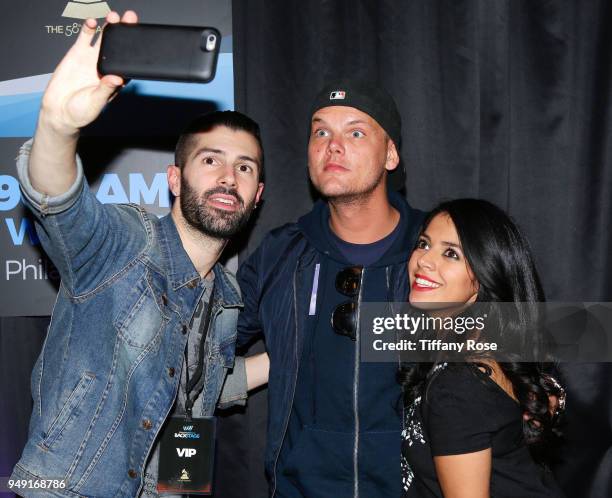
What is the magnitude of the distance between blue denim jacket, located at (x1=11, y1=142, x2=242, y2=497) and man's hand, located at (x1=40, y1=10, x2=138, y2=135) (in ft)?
0.83

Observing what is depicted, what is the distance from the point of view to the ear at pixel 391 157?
2078 mm

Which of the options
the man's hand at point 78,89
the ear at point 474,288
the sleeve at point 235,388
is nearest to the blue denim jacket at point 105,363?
the man's hand at point 78,89

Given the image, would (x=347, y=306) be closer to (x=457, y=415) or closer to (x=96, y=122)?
(x=457, y=415)

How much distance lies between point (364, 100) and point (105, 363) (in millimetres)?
1144

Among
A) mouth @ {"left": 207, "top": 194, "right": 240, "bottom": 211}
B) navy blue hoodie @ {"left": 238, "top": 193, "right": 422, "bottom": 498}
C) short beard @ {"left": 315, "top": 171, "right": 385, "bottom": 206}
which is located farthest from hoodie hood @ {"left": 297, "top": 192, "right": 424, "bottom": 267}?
mouth @ {"left": 207, "top": 194, "right": 240, "bottom": 211}

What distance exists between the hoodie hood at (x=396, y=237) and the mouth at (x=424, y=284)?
0.70 ft

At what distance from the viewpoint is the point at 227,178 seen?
1830 mm

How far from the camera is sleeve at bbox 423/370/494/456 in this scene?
136 cm

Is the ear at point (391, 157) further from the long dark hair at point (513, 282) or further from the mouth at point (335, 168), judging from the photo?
the long dark hair at point (513, 282)

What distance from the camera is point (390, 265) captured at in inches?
75.4

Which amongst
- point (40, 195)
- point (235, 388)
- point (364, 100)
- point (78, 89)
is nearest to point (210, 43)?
point (78, 89)

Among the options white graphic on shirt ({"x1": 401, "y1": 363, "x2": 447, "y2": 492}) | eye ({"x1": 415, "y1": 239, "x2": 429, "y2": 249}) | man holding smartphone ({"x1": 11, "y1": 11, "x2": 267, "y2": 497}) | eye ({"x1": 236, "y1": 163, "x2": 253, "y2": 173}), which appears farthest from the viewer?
eye ({"x1": 236, "y1": 163, "x2": 253, "y2": 173})

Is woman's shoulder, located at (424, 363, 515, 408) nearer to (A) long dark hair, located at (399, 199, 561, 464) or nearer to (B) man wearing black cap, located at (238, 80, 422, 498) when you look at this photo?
(A) long dark hair, located at (399, 199, 561, 464)

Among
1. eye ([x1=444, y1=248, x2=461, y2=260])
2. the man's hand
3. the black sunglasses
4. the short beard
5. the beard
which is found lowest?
the black sunglasses
